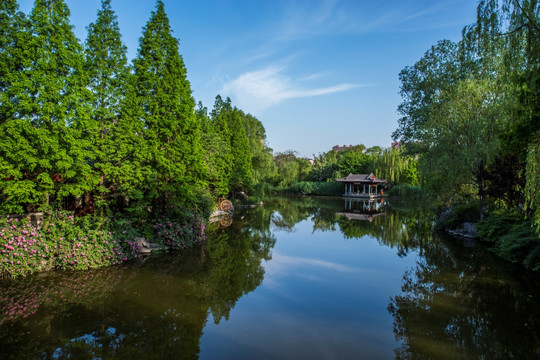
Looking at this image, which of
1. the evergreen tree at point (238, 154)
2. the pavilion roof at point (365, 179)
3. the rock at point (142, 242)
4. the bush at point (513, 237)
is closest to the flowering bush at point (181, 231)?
the rock at point (142, 242)

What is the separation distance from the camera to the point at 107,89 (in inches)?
352

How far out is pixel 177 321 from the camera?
17.1 ft

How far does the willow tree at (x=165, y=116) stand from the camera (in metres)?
10.4

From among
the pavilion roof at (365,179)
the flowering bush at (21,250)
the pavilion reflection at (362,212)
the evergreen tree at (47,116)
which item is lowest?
the pavilion reflection at (362,212)

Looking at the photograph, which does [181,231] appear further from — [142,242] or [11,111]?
[11,111]

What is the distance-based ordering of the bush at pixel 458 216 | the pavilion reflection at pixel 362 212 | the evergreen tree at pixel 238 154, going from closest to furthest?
the bush at pixel 458 216 → the pavilion reflection at pixel 362 212 → the evergreen tree at pixel 238 154

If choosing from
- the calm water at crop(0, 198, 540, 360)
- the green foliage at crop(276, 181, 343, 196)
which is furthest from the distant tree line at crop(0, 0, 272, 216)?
the green foliage at crop(276, 181, 343, 196)

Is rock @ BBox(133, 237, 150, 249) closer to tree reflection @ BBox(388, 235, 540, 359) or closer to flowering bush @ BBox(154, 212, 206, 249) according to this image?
flowering bush @ BBox(154, 212, 206, 249)

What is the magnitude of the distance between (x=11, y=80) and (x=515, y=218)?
15.0 meters

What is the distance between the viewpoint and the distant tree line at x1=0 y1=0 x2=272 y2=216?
22.9 ft

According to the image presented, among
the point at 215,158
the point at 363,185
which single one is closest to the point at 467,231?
the point at 215,158

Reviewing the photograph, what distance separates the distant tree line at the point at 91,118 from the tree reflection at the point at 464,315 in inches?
302

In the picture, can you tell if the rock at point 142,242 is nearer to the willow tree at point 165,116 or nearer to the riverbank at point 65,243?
the riverbank at point 65,243

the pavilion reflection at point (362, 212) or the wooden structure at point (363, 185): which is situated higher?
the wooden structure at point (363, 185)
